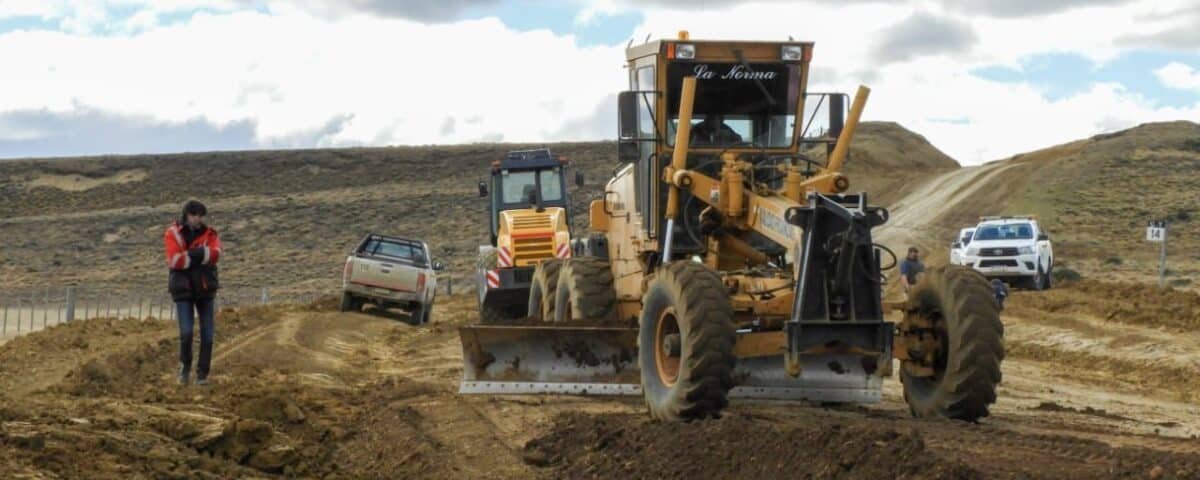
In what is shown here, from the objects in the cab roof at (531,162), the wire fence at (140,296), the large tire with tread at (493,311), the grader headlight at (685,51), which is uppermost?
the grader headlight at (685,51)

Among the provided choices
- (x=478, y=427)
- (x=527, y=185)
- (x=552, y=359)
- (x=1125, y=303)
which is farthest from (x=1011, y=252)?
(x=478, y=427)

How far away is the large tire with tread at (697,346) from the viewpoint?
35.0 feet

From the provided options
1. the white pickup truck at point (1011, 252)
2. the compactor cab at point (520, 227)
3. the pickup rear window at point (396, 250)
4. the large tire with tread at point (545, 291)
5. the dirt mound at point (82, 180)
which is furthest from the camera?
the dirt mound at point (82, 180)

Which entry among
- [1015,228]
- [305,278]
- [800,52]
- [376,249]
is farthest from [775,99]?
[305,278]

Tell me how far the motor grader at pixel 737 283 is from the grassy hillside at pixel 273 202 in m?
39.0

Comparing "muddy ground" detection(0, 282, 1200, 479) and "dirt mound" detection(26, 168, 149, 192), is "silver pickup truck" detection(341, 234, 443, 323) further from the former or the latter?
"dirt mound" detection(26, 168, 149, 192)

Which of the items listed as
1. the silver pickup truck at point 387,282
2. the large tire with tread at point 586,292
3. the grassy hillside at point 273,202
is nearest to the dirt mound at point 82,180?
the grassy hillside at point 273,202

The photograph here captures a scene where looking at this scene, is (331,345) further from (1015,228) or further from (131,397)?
(1015,228)

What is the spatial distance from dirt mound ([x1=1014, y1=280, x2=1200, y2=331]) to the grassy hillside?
26.9 meters

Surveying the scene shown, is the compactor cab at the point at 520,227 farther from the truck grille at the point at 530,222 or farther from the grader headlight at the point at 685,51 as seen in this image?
the grader headlight at the point at 685,51

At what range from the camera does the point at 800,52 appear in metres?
13.8

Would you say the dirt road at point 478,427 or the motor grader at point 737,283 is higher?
the motor grader at point 737,283

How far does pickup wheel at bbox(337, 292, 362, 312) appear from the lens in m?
29.5

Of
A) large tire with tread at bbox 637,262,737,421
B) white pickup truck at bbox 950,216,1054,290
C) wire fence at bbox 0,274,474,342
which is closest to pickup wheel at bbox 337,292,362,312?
wire fence at bbox 0,274,474,342
